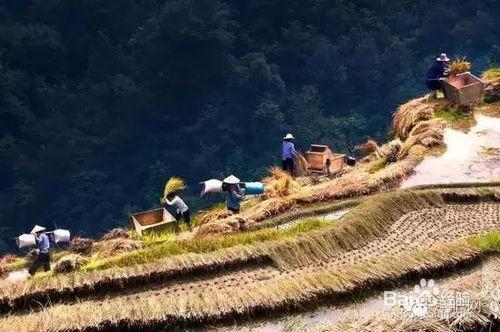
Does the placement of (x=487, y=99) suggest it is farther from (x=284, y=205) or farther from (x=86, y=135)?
(x=86, y=135)

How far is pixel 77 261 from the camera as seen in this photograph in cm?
1430

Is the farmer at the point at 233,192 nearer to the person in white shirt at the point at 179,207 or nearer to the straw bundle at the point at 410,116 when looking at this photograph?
the person in white shirt at the point at 179,207

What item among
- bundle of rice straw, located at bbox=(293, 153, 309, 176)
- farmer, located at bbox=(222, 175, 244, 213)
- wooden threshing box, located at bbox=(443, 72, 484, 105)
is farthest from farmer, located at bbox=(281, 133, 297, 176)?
wooden threshing box, located at bbox=(443, 72, 484, 105)

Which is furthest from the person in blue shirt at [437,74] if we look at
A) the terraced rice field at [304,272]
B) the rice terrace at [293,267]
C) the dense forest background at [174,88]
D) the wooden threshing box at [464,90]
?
the dense forest background at [174,88]

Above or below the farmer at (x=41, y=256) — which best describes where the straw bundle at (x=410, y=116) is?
above

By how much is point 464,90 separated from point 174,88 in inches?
1856

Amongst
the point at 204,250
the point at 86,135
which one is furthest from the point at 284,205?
the point at 86,135

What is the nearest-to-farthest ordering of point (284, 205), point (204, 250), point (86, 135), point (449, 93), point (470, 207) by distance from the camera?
point (204, 250), point (470, 207), point (284, 205), point (449, 93), point (86, 135)

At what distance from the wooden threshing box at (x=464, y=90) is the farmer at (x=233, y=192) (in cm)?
959

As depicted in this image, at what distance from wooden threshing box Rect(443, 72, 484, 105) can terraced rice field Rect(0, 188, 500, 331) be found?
25.6 ft

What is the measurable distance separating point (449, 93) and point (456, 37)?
183 feet

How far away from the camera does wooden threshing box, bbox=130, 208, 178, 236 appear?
18.1 meters

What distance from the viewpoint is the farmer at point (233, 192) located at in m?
17.8

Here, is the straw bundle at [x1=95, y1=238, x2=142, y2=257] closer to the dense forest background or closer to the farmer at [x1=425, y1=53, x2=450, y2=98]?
the farmer at [x1=425, y1=53, x2=450, y2=98]
